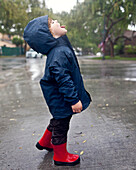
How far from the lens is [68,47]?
2.31m

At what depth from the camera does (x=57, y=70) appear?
209 centimetres

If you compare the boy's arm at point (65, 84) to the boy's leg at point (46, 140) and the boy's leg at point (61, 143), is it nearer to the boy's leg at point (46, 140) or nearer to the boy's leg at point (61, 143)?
the boy's leg at point (61, 143)

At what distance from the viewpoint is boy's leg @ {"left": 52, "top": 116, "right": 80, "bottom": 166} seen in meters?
2.32

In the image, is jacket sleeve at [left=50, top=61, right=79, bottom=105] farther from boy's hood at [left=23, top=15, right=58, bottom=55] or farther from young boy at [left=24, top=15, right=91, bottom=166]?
boy's hood at [left=23, top=15, right=58, bottom=55]

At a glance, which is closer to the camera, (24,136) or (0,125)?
(24,136)

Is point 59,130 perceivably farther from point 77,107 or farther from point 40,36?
point 40,36

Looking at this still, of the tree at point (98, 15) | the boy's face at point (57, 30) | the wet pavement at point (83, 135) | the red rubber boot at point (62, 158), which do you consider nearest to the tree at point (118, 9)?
the tree at point (98, 15)

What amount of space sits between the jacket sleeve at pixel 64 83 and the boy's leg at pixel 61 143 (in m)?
0.35

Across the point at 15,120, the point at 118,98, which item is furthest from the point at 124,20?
the point at 15,120

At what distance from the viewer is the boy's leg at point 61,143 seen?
2.32 meters

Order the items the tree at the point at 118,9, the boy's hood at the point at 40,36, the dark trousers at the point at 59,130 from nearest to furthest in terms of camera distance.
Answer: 1. the boy's hood at the point at 40,36
2. the dark trousers at the point at 59,130
3. the tree at the point at 118,9

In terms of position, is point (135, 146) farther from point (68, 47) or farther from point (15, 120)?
point (15, 120)

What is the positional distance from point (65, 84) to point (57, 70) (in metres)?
0.16

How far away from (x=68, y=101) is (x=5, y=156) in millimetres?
1183
